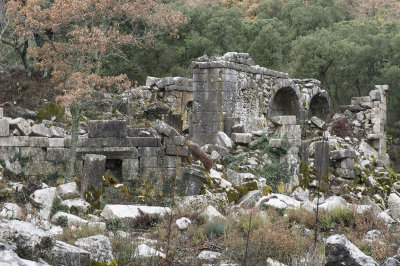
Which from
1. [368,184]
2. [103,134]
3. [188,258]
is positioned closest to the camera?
[188,258]

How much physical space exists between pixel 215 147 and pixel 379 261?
7.11 m

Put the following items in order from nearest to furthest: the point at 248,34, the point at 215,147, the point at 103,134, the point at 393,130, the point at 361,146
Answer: the point at 103,134 < the point at 215,147 < the point at 361,146 < the point at 393,130 < the point at 248,34

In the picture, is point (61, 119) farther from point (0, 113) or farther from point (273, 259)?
point (273, 259)

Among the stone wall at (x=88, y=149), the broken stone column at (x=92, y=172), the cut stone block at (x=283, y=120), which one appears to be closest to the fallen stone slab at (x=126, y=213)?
the broken stone column at (x=92, y=172)

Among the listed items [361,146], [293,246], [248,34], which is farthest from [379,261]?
[248,34]

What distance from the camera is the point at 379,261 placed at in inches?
235

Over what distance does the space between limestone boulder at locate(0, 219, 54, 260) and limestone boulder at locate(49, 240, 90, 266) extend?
0.24 meters

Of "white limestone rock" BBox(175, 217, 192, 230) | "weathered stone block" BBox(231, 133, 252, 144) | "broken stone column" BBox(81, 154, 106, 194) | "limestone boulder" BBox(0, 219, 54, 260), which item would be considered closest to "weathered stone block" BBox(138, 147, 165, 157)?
"broken stone column" BBox(81, 154, 106, 194)

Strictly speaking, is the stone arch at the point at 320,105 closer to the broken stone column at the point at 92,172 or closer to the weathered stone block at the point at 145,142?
the weathered stone block at the point at 145,142

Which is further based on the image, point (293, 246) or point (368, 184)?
point (368, 184)

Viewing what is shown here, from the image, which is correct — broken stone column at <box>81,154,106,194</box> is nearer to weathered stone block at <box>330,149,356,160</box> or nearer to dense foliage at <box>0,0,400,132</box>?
weathered stone block at <box>330,149,356,160</box>

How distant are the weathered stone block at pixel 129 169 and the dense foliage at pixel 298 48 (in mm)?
11809

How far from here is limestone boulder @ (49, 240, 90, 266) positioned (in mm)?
4486

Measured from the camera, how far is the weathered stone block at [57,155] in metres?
9.71
